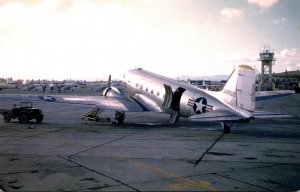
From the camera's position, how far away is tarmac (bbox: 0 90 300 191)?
36.8 feet

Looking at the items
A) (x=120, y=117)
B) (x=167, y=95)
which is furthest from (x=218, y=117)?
(x=120, y=117)

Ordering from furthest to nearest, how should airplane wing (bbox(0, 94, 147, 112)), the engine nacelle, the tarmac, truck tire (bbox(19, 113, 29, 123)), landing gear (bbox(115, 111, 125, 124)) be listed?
the engine nacelle < landing gear (bbox(115, 111, 125, 124)) < truck tire (bbox(19, 113, 29, 123)) < airplane wing (bbox(0, 94, 147, 112)) < the tarmac

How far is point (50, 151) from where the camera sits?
54.1 ft

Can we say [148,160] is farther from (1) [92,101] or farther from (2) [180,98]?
(1) [92,101]

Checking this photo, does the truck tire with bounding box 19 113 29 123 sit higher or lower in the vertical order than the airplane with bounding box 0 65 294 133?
lower

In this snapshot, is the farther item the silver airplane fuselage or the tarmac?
the silver airplane fuselage

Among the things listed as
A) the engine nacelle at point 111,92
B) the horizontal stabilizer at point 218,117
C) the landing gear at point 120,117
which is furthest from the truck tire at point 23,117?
the horizontal stabilizer at point 218,117

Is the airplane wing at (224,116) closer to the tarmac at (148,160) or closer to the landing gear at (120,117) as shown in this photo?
the tarmac at (148,160)

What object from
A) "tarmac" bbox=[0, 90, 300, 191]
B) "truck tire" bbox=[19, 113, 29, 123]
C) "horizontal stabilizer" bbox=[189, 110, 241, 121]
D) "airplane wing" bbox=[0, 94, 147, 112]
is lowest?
"tarmac" bbox=[0, 90, 300, 191]

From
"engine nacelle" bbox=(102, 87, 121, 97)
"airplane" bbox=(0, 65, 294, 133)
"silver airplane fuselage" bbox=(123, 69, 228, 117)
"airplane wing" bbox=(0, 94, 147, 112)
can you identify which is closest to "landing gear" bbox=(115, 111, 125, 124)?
"airplane" bbox=(0, 65, 294, 133)

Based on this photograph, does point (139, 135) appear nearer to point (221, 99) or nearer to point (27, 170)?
point (221, 99)

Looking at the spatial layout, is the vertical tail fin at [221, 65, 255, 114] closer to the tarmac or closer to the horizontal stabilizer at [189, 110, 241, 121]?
the horizontal stabilizer at [189, 110, 241, 121]

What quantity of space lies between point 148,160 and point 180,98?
11632mm

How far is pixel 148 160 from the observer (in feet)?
48.2
